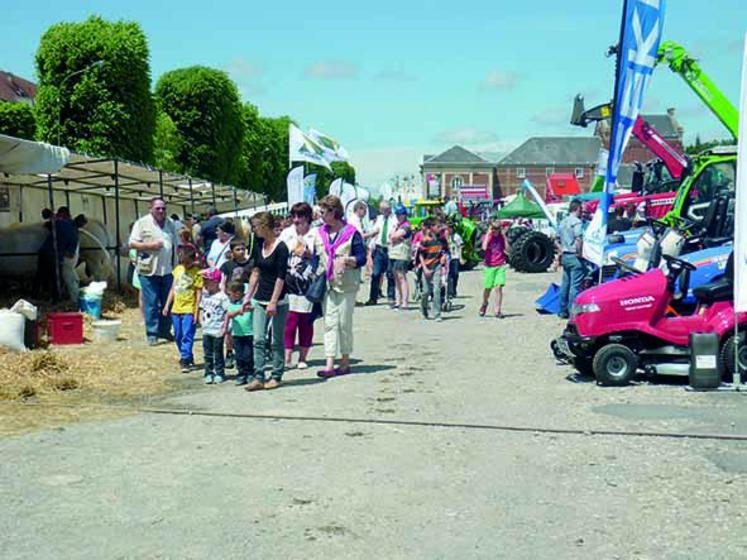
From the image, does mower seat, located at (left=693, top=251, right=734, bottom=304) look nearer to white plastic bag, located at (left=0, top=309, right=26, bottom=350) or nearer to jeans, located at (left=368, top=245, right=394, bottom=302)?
white plastic bag, located at (left=0, top=309, right=26, bottom=350)

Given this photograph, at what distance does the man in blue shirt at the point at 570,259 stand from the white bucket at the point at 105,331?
6918 mm

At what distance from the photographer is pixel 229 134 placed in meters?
51.5

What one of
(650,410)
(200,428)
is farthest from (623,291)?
(200,428)

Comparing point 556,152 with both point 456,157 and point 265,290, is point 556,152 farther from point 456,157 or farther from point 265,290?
point 265,290

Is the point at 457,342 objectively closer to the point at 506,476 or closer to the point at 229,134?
the point at 506,476

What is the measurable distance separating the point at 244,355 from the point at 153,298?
3301 millimetres

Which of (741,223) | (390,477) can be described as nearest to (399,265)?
(741,223)

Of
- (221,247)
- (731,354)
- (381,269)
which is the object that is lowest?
(731,354)

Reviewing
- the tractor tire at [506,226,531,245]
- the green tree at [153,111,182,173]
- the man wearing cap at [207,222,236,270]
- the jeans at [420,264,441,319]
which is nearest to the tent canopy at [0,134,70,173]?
the man wearing cap at [207,222,236,270]

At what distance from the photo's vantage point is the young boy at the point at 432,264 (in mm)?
15656

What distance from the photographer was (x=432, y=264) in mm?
15648

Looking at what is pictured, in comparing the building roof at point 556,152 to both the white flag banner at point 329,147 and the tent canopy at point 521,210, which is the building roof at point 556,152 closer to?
the tent canopy at point 521,210

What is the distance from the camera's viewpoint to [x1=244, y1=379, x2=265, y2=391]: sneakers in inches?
361

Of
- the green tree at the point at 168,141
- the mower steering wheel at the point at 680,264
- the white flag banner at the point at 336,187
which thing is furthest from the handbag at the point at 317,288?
the green tree at the point at 168,141
